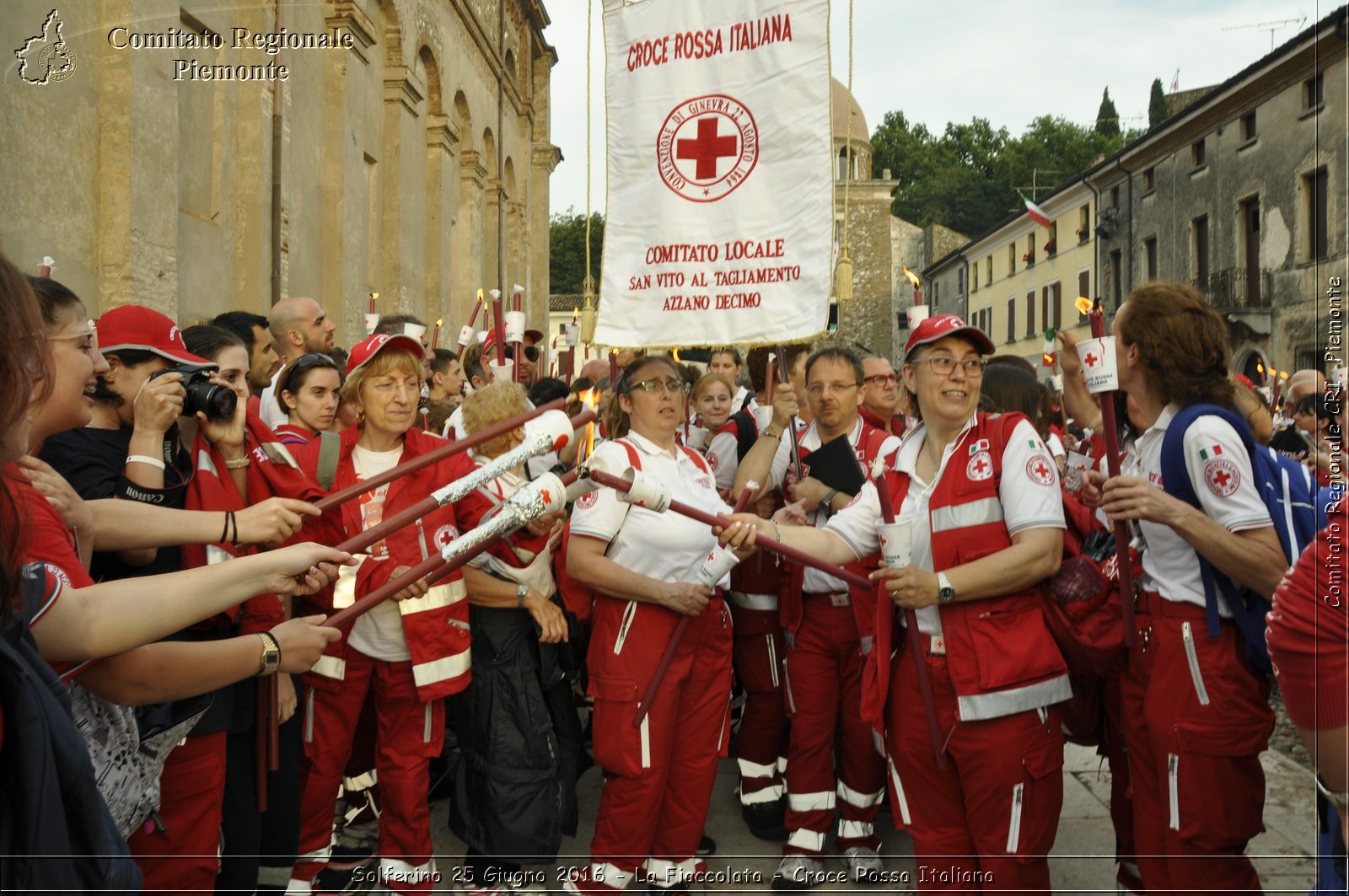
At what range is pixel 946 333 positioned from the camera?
3373 mm

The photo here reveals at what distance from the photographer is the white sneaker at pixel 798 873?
4.29m

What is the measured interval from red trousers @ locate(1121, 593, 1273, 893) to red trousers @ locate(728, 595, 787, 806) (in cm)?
213

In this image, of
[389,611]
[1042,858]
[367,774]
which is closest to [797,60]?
[389,611]

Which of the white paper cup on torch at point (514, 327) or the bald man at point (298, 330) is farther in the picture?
the bald man at point (298, 330)

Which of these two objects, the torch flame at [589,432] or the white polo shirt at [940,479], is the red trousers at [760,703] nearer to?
the torch flame at [589,432]

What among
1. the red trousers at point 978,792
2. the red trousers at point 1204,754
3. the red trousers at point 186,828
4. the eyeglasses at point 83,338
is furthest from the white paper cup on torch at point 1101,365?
the red trousers at point 186,828

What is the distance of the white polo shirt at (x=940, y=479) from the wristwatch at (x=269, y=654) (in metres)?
1.89

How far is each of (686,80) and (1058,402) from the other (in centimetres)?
443

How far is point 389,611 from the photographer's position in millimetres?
3941

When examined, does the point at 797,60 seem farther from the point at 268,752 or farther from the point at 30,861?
the point at 30,861

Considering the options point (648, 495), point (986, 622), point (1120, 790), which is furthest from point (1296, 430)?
point (648, 495)

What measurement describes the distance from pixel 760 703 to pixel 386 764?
1.91 metres

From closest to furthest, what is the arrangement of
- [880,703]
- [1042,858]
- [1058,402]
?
1. [1042,858]
2. [880,703]
3. [1058,402]

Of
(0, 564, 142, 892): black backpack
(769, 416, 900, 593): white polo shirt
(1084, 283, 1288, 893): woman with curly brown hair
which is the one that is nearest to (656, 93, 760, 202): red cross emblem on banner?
(769, 416, 900, 593): white polo shirt
